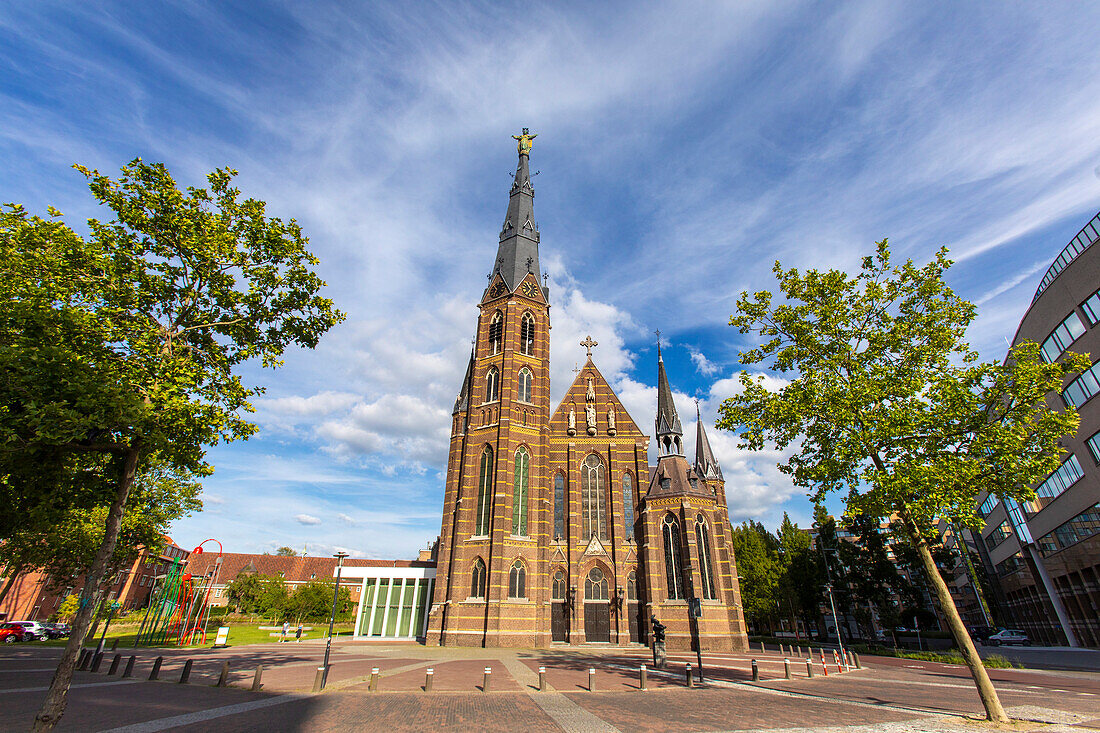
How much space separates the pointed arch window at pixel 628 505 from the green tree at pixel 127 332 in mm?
26936

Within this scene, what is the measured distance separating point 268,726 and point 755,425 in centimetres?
1399

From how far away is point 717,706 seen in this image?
12.5m

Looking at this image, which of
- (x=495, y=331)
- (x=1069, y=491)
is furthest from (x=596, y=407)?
(x=1069, y=491)

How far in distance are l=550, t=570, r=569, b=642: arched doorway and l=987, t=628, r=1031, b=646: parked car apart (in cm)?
4495

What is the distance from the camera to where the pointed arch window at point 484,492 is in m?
31.8

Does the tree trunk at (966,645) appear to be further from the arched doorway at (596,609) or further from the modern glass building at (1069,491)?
the arched doorway at (596,609)

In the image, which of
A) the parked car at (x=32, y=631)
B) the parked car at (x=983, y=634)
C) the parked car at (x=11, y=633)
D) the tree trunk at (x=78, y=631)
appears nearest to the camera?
the tree trunk at (x=78, y=631)

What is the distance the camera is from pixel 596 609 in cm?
3162

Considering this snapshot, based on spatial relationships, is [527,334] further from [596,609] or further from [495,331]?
[596,609]

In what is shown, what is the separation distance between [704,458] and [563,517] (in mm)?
12342

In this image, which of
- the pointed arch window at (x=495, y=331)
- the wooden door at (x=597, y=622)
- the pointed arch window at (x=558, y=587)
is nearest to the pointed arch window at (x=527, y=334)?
the pointed arch window at (x=495, y=331)

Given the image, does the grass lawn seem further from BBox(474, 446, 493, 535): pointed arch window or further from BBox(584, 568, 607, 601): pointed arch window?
BBox(584, 568, 607, 601): pointed arch window

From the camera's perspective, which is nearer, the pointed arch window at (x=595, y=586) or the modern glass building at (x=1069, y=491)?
the modern glass building at (x=1069, y=491)

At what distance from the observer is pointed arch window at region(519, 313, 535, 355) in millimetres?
37562
